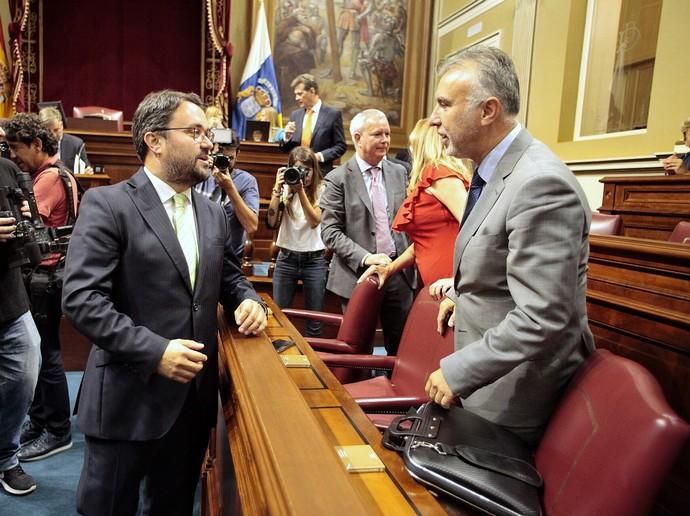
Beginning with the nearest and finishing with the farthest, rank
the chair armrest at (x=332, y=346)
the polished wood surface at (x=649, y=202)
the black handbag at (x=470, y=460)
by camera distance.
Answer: the black handbag at (x=470, y=460) < the chair armrest at (x=332, y=346) < the polished wood surface at (x=649, y=202)

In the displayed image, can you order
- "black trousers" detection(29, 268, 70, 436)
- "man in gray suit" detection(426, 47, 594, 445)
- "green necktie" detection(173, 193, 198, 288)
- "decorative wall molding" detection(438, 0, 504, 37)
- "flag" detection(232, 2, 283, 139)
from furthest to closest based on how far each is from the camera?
1. "flag" detection(232, 2, 283, 139)
2. "decorative wall molding" detection(438, 0, 504, 37)
3. "black trousers" detection(29, 268, 70, 436)
4. "green necktie" detection(173, 193, 198, 288)
5. "man in gray suit" detection(426, 47, 594, 445)

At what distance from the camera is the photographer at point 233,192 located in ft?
9.32

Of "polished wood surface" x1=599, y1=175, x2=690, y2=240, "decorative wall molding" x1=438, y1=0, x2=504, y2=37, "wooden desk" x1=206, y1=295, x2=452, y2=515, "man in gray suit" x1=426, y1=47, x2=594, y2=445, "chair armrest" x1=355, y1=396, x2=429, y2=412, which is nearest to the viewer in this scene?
"wooden desk" x1=206, y1=295, x2=452, y2=515

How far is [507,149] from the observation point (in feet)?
4.33

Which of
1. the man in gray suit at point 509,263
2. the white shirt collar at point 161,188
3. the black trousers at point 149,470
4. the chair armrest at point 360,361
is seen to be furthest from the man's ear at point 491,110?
the chair armrest at point 360,361

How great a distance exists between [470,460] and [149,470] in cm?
102

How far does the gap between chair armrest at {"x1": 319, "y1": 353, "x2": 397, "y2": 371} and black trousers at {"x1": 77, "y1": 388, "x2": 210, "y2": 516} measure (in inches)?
25.4

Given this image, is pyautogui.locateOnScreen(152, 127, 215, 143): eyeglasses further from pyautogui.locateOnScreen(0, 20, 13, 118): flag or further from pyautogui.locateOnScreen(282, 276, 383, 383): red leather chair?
pyautogui.locateOnScreen(0, 20, 13, 118): flag

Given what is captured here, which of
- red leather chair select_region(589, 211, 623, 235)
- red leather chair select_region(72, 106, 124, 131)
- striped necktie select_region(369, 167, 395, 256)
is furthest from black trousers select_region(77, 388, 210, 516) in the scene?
red leather chair select_region(72, 106, 124, 131)

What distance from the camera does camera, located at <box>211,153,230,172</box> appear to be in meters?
2.57

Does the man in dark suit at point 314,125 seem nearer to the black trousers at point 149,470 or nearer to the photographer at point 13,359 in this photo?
the photographer at point 13,359

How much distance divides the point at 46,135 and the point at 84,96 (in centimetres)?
614

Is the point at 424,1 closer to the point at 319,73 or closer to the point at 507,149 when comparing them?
the point at 319,73

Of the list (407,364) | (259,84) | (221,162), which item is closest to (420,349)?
(407,364)
